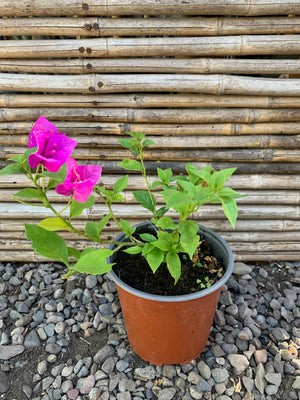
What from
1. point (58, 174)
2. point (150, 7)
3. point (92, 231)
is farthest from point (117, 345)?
point (150, 7)

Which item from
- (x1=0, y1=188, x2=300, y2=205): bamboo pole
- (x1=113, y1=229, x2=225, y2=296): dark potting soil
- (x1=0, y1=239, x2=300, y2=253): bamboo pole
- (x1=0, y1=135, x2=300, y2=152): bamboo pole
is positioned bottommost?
(x1=0, y1=239, x2=300, y2=253): bamboo pole

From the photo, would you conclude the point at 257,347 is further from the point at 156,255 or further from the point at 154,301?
the point at 156,255

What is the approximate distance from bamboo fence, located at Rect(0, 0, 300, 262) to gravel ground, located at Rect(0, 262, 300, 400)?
394mm

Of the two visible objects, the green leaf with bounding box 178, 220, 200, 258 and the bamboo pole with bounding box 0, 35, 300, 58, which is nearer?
the green leaf with bounding box 178, 220, 200, 258

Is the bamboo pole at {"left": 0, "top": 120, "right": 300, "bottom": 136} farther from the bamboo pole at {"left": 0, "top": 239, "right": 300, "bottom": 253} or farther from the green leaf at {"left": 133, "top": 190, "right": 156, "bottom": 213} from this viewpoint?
the bamboo pole at {"left": 0, "top": 239, "right": 300, "bottom": 253}

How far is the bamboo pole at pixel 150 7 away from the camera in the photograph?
1.40 metres

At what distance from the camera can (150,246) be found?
3.49 feet

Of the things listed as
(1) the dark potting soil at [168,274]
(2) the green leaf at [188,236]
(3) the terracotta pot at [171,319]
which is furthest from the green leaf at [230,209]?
(1) the dark potting soil at [168,274]

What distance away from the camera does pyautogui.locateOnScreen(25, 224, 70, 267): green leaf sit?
2.93ft

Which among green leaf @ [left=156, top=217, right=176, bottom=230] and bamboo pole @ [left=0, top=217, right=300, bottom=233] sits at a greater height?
green leaf @ [left=156, top=217, right=176, bottom=230]

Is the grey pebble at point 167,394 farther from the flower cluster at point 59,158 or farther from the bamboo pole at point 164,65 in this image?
the bamboo pole at point 164,65

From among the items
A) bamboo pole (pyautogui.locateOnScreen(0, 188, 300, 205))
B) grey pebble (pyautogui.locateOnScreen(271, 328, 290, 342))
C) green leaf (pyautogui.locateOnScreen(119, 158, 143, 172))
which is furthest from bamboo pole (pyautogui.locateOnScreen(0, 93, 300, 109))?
grey pebble (pyautogui.locateOnScreen(271, 328, 290, 342))

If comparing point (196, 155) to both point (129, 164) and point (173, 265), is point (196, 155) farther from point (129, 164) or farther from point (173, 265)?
point (173, 265)

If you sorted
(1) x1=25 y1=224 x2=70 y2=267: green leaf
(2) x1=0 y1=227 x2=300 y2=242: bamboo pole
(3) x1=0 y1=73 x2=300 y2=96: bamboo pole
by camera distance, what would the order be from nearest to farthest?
(1) x1=25 y1=224 x2=70 y2=267: green leaf, (3) x1=0 y1=73 x2=300 y2=96: bamboo pole, (2) x1=0 y1=227 x2=300 y2=242: bamboo pole
